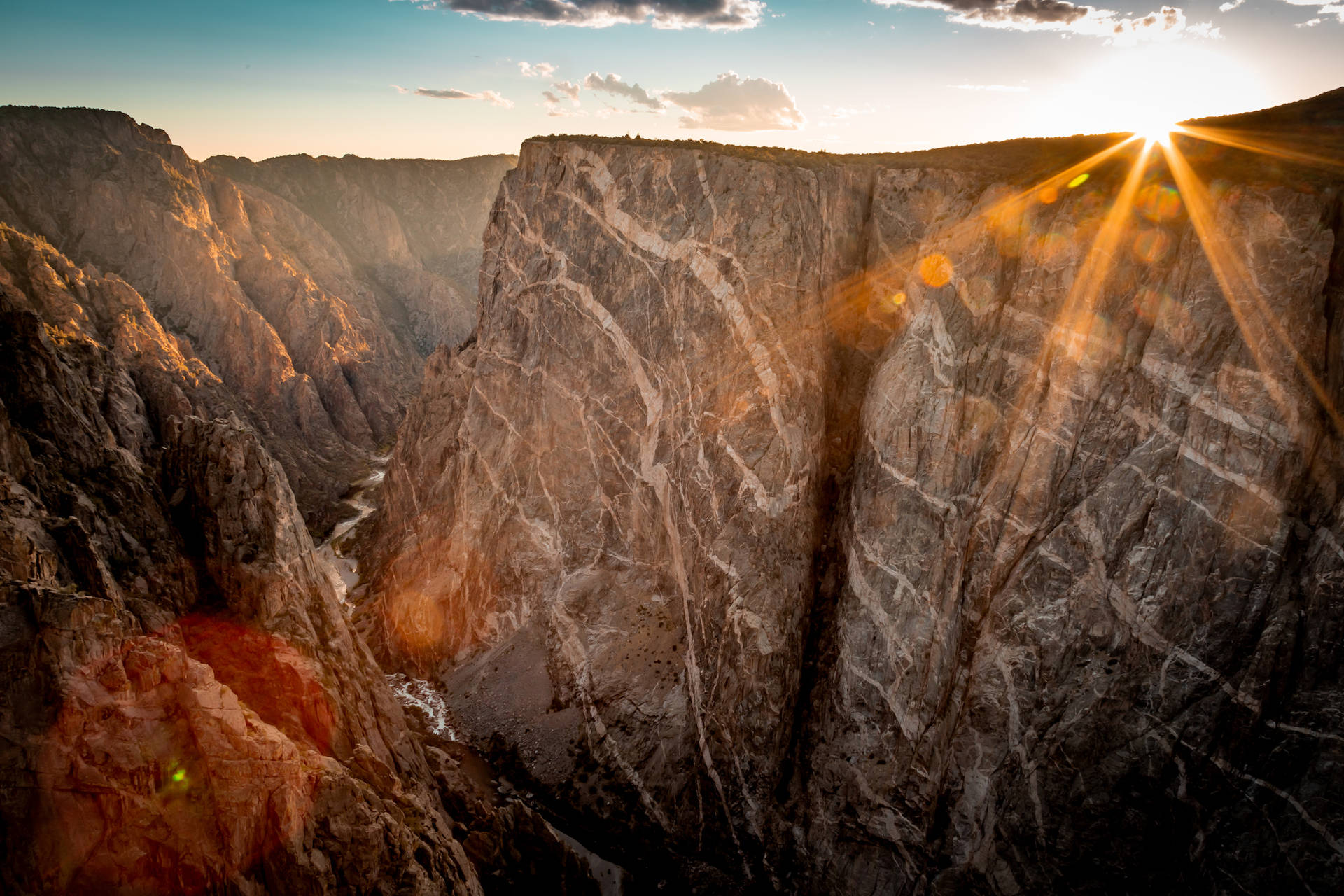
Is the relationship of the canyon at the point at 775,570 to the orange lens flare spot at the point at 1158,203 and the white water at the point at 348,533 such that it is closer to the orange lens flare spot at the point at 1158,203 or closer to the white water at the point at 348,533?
the orange lens flare spot at the point at 1158,203

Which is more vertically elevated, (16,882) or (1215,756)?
(16,882)

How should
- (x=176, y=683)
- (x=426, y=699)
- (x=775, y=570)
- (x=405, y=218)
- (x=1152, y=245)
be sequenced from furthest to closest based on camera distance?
1. (x=405, y=218)
2. (x=426, y=699)
3. (x=775, y=570)
4. (x=1152, y=245)
5. (x=176, y=683)

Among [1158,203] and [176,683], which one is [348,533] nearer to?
[176,683]

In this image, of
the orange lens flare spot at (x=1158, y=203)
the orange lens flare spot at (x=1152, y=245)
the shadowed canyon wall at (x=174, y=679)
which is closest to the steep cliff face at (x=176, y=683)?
the shadowed canyon wall at (x=174, y=679)

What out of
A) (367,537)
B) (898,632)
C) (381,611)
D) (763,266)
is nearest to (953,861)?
(898,632)

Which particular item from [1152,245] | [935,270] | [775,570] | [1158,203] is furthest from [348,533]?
[1158,203]

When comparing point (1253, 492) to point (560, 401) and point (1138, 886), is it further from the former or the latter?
point (560, 401)
